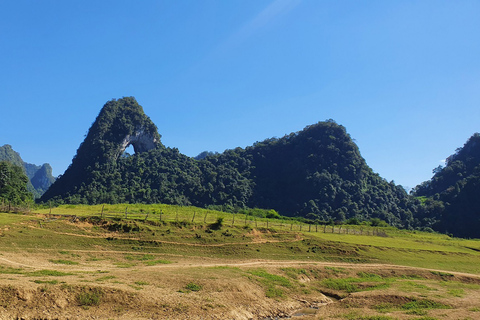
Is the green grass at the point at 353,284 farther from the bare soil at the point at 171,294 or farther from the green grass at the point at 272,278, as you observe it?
the green grass at the point at 272,278

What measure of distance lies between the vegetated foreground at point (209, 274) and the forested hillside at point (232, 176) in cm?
6465

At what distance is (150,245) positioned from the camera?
1286 inches

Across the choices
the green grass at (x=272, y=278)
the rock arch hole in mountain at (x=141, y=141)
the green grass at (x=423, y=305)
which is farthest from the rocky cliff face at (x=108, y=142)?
the green grass at (x=423, y=305)

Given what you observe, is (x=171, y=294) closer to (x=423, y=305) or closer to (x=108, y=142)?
(x=423, y=305)

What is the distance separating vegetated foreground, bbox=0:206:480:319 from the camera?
16.8 m

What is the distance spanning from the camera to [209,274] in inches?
925

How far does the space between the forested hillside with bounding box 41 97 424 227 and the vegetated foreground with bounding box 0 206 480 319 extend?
6465 centimetres

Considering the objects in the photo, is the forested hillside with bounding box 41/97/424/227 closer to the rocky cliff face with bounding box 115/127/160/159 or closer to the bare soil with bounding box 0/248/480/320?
the rocky cliff face with bounding box 115/127/160/159

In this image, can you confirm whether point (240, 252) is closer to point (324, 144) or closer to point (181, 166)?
point (181, 166)

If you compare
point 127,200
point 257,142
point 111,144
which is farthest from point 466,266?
point 257,142

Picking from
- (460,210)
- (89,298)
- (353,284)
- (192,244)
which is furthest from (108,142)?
(460,210)

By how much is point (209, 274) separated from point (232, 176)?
101 meters

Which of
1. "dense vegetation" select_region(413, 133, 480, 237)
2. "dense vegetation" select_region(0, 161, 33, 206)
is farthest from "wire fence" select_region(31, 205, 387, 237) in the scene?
"dense vegetation" select_region(413, 133, 480, 237)

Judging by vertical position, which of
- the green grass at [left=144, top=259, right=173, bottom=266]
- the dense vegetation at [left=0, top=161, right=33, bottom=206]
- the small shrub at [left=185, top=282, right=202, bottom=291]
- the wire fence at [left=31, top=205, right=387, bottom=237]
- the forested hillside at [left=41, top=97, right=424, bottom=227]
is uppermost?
the forested hillside at [left=41, top=97, right=424, bottom=227]
